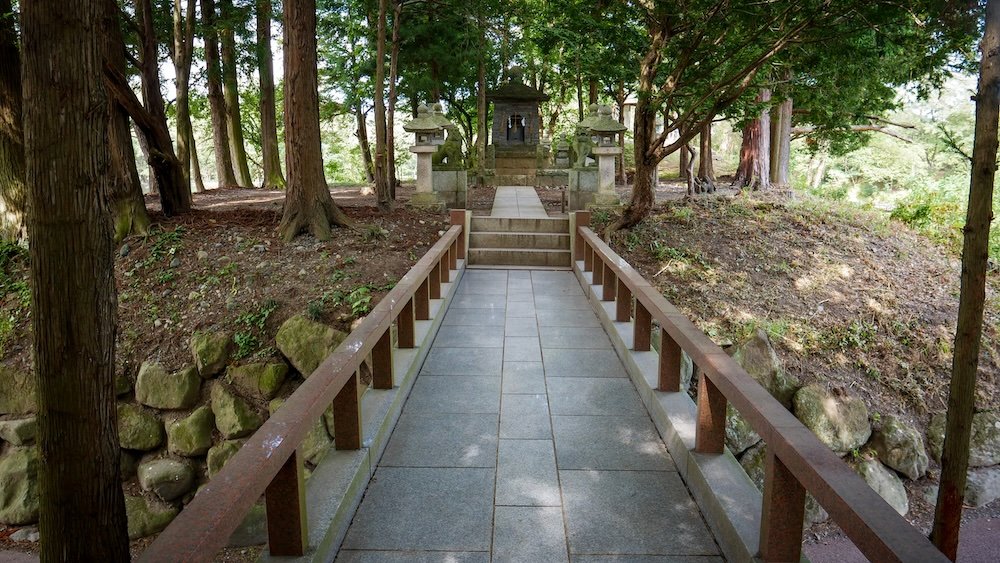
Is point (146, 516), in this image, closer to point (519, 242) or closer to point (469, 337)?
point (469, 337)

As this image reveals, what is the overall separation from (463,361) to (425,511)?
250 cm

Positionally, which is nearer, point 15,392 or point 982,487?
point 982,487

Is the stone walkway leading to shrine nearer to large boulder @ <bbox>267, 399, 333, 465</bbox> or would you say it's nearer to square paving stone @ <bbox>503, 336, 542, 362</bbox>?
square paving stone @ <bbox>503, 336, 542, 362</bbox>

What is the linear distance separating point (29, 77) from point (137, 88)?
21.4m

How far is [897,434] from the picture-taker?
641cm

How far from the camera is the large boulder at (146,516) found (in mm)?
6203

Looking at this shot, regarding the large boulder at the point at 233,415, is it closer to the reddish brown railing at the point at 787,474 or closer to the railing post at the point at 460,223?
the railing post at the point at 460,223

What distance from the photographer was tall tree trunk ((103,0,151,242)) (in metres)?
8.86

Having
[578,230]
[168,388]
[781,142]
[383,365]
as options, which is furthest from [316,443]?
[781,142]

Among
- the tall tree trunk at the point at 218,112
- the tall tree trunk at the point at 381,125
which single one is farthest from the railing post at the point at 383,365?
the tall tree trunk at the point at 218,112

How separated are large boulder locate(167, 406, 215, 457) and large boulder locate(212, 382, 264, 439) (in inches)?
4.0

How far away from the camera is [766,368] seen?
6715mm

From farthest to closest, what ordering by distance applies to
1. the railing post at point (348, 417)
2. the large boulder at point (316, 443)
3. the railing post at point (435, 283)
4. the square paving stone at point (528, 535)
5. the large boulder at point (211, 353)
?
the railing post at point (435, 283), the large boulder at point (211, 353), the large boulder at point (316, 443), the railing post at point (348, 417), the square paving stone at point (528, 535)

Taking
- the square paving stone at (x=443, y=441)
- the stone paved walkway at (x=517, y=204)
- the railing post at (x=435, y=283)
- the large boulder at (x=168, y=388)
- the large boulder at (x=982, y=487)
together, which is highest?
the stone paved walkway at (x=517, y=204)
